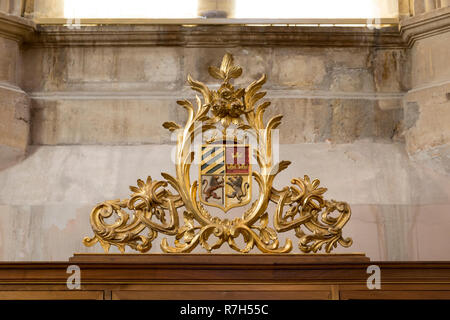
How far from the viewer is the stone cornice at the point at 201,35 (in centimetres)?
553

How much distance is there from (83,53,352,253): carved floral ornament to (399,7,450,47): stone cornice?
1775 millimetres

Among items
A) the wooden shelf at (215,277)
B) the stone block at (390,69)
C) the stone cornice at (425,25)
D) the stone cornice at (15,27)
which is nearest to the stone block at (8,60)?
the stone cornice at (15,27)

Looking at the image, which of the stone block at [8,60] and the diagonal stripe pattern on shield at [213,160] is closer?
the diagonal stripe pattern on shield at [213,160]

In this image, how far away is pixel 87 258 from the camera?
3691 millimetres

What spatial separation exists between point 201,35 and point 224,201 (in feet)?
6.01

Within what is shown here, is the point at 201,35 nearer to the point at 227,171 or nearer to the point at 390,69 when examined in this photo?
the point at 390,69

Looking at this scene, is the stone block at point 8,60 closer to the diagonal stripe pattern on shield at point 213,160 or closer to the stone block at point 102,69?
the stone block at point 102,69

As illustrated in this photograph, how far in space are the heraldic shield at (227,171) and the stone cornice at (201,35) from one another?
165 cm

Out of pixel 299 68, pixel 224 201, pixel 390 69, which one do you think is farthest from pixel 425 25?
pixel 224 201

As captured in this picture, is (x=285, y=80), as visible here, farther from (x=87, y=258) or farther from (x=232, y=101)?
(x=87, y=258)

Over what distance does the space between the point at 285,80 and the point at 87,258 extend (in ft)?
7.33

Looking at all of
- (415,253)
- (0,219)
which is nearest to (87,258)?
(0,219)

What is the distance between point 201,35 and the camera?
5.54 metres

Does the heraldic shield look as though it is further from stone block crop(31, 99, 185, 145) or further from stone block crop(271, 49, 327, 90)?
stone block crop(271, 49, 327, 90)
